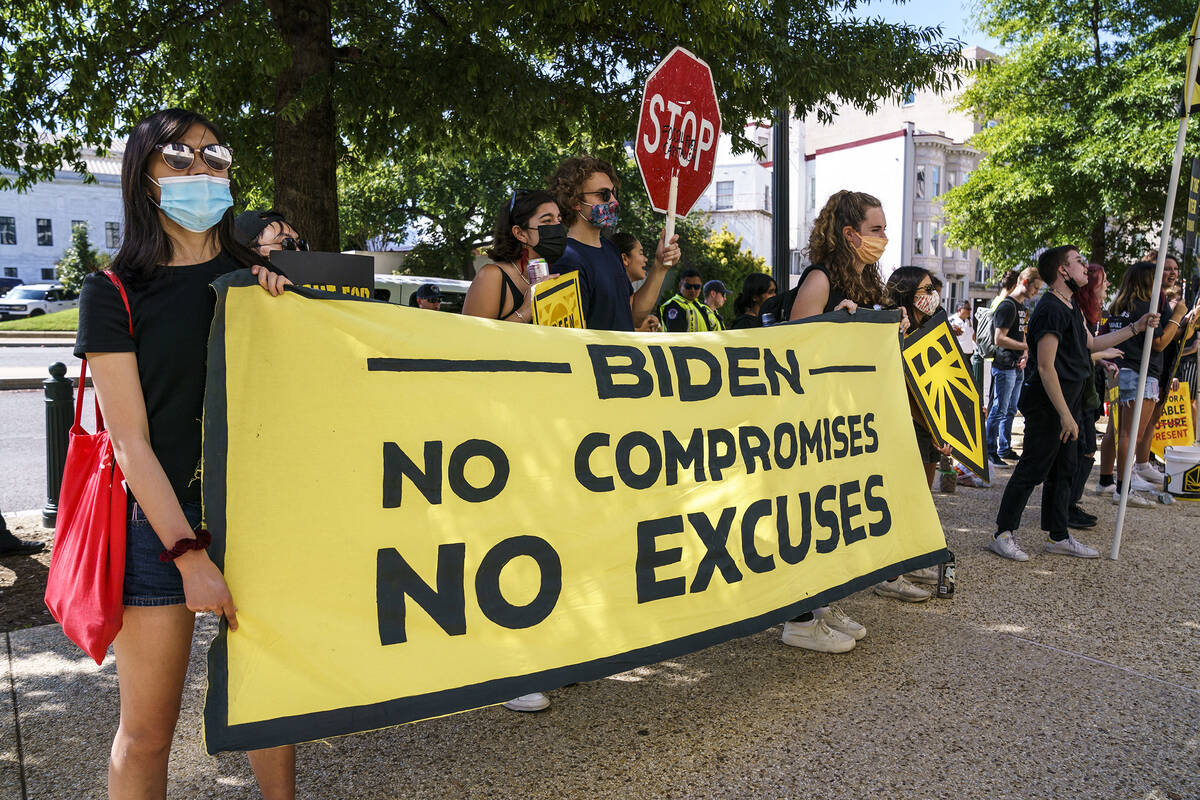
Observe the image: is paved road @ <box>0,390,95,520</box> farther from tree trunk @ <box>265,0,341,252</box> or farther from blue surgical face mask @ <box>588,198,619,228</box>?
blue surgical face mask @ <box>588,198,619,228</box>

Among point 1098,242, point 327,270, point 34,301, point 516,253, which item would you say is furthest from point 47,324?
point 516,253

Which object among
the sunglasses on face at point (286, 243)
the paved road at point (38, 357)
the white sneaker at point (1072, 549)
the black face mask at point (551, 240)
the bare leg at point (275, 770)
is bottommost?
the white sneaker at point (1072, 549)

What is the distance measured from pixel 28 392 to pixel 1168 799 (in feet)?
57.4

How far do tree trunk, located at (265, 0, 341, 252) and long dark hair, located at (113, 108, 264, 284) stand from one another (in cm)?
469

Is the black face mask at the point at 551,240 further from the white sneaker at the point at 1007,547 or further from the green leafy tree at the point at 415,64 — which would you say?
the white sneaker at the point at 1007,547

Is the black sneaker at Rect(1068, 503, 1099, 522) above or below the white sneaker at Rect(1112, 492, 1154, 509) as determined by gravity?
above

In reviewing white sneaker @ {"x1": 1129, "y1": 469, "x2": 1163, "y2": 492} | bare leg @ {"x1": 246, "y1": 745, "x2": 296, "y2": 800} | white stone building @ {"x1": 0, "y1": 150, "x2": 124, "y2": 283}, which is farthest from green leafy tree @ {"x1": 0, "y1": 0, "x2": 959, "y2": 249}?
white stone building @ {"x1": 0, "y1": 150, "x2": 124, "y2": 283}

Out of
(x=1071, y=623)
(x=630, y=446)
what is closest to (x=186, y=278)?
(x=630, y=446)

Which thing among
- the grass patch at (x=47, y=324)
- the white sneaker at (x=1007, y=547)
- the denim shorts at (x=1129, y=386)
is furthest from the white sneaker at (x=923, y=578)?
the grass patch at (x=47, y=324)

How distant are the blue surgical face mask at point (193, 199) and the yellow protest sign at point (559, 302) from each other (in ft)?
4.43

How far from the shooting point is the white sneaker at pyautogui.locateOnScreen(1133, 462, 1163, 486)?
8.07 meters

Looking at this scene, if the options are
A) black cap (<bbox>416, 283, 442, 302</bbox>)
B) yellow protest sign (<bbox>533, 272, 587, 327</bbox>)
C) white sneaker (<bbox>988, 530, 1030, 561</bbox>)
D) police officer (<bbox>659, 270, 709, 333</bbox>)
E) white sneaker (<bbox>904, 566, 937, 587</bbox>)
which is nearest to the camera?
yellow protest sign (<bbox>533, 272, 587, 327</bbox>)

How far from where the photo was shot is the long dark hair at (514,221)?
3.61 m

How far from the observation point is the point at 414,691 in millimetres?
2424
